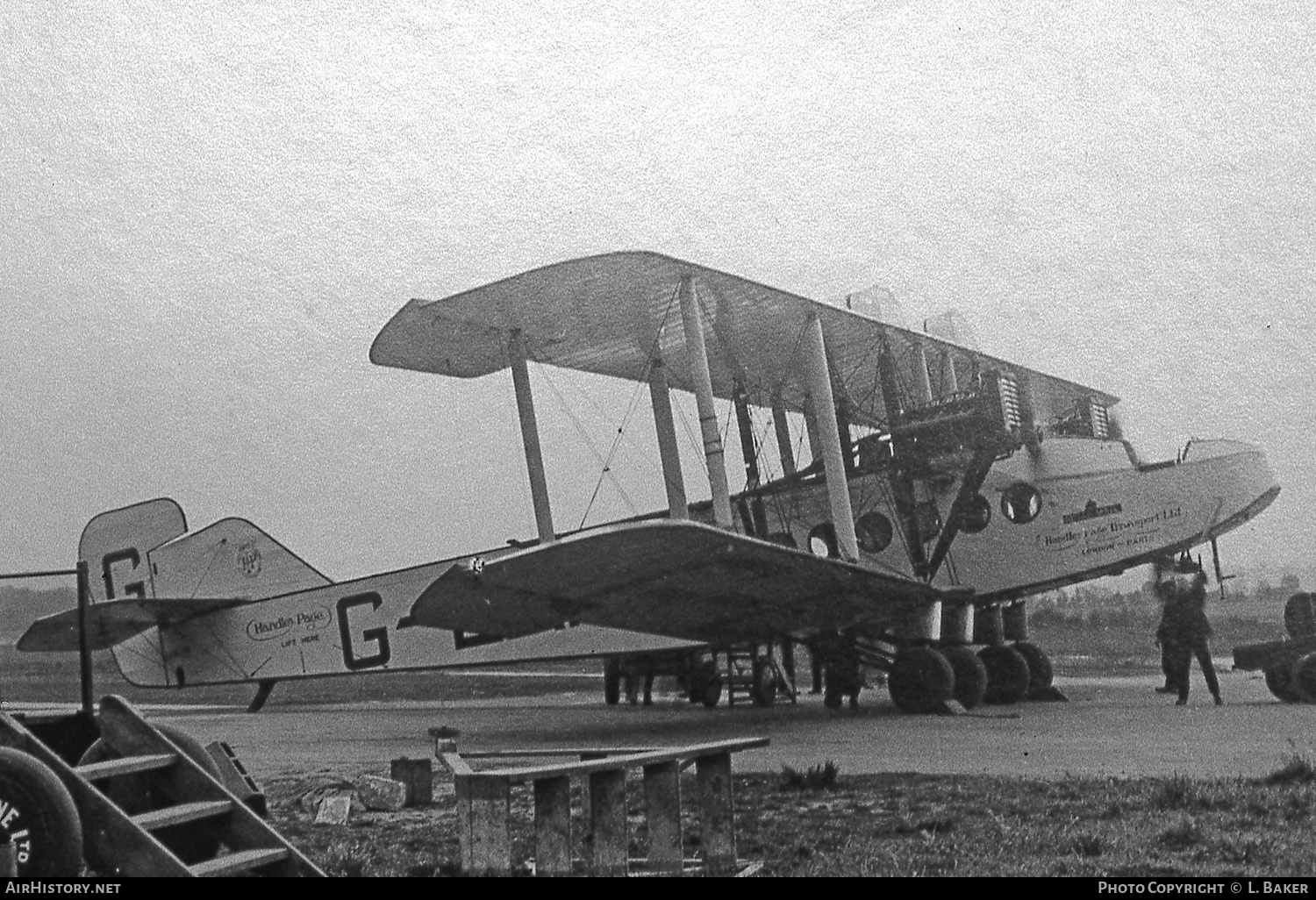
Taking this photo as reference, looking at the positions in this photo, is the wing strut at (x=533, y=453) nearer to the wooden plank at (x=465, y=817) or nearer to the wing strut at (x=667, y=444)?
the wing strut at (x=667, y=444)

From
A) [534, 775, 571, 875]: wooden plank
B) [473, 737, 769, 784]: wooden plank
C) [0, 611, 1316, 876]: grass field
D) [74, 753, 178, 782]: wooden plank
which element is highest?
[74, 753, 178, 782]: wooden plank

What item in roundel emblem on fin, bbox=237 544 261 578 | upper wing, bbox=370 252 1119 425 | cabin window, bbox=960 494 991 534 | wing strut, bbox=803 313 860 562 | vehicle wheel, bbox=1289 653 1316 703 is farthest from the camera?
cabin window, bbox=960 494 991 534

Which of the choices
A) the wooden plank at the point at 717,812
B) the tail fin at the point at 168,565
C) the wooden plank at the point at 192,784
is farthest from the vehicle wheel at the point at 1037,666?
the wooden plank at the point at 192,784

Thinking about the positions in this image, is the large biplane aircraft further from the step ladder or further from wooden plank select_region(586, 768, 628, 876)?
the step ladder

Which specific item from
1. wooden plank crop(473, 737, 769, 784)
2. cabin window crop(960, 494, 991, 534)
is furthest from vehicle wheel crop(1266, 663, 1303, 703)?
wooden plank crop(473, 737, 769, 784)

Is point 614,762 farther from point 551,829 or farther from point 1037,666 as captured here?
point 1037,666

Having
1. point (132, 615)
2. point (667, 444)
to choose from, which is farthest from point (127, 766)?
point (132, 615)
